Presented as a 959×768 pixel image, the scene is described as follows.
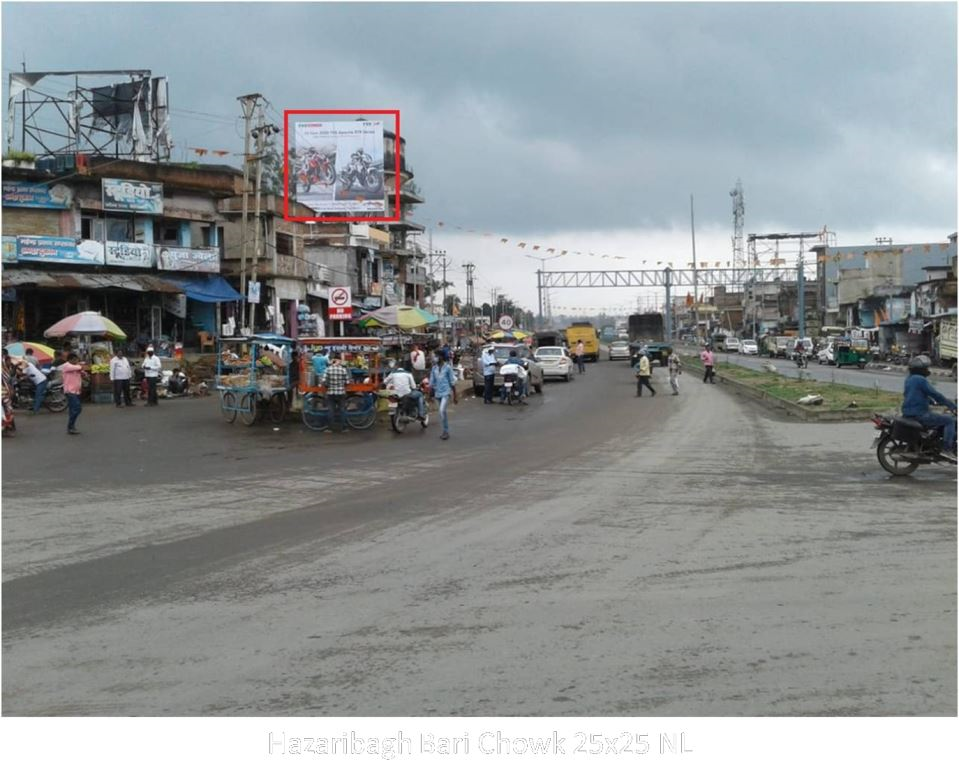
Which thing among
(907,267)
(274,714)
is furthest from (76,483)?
(907,267)

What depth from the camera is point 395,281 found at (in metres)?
79.4

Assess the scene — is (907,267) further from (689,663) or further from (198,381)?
(689,663)

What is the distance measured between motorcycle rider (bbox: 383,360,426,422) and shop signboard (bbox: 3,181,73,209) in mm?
22262

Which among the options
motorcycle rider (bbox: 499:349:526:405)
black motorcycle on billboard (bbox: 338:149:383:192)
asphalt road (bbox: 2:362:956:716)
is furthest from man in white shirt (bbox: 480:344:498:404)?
asphalt road (bbox: 2:362:956:716)

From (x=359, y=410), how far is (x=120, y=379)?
8970 mm

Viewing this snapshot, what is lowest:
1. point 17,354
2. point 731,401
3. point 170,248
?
point 731,401

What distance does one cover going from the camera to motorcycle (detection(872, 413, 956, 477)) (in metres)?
12.2

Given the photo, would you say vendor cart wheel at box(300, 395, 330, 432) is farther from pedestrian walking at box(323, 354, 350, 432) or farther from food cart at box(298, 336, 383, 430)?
pedestrian walking at box(323, 354, 350, 432)

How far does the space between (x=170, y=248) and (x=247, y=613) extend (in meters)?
35.3

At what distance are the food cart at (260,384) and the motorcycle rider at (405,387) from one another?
9.21ft

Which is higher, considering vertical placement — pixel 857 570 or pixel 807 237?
pixel 807 237

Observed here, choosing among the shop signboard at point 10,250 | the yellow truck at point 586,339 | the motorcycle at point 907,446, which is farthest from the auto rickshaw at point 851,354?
the motorcycle at point 907,446

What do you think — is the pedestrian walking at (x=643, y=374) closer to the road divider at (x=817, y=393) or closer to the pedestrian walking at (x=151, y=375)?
the road divider at (x=817, y=393)

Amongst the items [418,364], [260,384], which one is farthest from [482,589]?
[418,364]
